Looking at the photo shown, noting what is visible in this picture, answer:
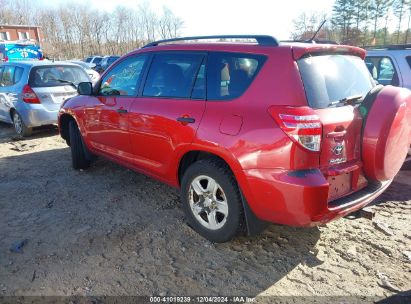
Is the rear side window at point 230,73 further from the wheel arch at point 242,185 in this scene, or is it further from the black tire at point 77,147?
the black tire at point 77,147

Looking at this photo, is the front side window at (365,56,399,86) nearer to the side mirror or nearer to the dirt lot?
the dirt lot

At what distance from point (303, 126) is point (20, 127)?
6787mm

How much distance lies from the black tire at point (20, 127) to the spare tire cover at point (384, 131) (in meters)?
6.71

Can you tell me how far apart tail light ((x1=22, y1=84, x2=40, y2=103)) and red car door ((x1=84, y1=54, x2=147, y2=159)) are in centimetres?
A: 290

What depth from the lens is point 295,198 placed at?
8.51ft

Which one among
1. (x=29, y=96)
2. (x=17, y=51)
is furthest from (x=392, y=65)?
(x=17, y=51)

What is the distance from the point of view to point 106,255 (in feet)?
10.4

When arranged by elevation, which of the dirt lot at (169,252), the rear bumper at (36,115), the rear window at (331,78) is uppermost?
the rear window at (331,78)

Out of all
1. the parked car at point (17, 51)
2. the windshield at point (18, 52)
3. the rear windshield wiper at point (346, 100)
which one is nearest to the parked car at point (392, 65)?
the rear windshield wiper at point (346, 100)

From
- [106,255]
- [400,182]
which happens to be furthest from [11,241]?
[400,182]

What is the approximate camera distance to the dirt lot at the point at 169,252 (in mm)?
2760

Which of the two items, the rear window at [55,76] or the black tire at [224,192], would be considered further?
the rear window at [55,76]

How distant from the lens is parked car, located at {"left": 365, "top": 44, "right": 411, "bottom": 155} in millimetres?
5449

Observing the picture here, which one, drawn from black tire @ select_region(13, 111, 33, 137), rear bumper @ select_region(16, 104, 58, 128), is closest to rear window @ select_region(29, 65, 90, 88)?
rear bumper @ select_region(16, 104, 58, 128)
